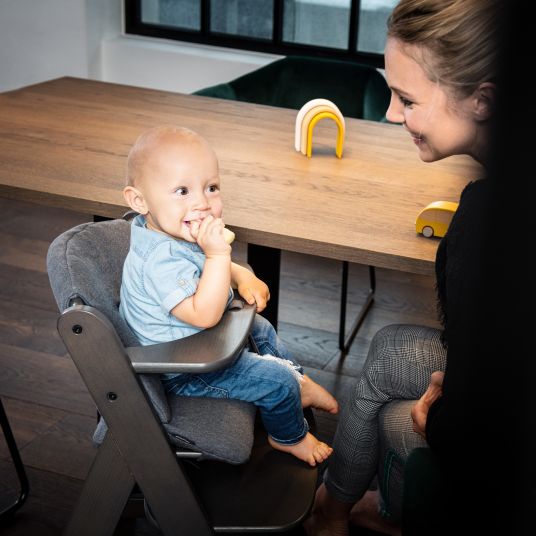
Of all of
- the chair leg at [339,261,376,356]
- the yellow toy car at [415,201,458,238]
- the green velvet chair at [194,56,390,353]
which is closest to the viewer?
the yellow toy car at [415,201,458,238]

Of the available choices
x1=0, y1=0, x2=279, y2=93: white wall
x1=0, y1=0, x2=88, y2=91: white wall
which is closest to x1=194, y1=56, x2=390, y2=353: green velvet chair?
x1=0, y1=0, x2=279, y2=93: white wall

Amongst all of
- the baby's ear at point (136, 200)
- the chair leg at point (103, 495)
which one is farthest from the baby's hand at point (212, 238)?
the chair leg at point (103, 495)

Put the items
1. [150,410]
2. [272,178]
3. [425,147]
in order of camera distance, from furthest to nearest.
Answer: [272,178] → [425,147] → [150,410]

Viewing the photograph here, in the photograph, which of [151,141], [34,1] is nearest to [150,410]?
[151,141]

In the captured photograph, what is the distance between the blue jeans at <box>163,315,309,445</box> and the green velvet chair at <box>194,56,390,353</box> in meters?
2.28

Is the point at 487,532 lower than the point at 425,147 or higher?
higher

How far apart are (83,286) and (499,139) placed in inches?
45.9

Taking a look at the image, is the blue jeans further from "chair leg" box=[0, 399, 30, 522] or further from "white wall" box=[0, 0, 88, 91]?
"white wall" box=[0, 0, 88, 91]

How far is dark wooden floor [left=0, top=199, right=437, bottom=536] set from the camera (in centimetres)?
220

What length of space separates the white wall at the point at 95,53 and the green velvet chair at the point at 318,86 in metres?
1.17

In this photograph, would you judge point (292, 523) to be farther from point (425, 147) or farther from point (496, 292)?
point (496, 292)

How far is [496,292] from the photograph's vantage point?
0.17 m

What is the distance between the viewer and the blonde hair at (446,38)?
3.91ft

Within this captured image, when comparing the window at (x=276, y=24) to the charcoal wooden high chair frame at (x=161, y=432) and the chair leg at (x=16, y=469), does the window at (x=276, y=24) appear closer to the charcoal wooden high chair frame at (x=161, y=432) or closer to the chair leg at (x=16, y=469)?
the chair leg at (x=16, y=469)
